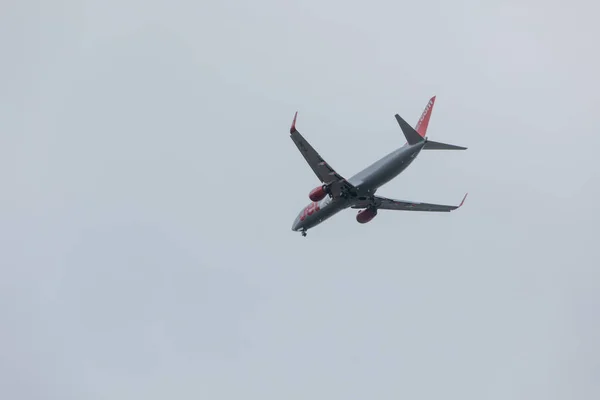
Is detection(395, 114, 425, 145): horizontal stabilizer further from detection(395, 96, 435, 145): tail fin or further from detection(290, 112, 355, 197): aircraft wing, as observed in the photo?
detection(290, 112, 355, 197): aircraft wing

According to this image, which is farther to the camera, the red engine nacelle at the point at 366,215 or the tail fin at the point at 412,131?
the red engine nacelle at the point at 366,215

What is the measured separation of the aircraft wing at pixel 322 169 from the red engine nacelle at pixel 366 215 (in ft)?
19.8

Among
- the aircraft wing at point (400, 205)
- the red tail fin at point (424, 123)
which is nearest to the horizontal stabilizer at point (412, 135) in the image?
the red tail fin at point (424, 123)

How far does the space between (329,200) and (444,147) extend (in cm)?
1206

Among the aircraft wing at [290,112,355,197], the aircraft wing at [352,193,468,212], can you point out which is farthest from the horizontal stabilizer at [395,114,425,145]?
the aircraft wing at [352,193,468,212]

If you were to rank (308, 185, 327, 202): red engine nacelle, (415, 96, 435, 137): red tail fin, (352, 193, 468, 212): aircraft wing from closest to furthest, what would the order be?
(308, 185, 327, 202): red engine nacelle < (415, 96, 435, 137): red tail fin < (352, 193, 468, 212): aircraft wing

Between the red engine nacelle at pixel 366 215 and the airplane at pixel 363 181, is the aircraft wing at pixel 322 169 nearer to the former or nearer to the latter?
the airplane at pixel 363 181

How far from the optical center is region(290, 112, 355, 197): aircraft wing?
3162 inches

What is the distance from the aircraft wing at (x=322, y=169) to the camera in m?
80.3

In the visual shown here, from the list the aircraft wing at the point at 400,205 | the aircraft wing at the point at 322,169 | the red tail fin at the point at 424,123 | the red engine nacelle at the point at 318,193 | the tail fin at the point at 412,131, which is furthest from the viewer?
the aircraft wing at the point at 400,205

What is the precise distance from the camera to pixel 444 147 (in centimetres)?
8112

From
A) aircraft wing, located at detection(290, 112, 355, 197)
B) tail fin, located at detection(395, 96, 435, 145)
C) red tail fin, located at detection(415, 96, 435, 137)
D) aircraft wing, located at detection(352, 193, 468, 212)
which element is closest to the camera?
tail fin, located at detection(395, 96, 435, 145)

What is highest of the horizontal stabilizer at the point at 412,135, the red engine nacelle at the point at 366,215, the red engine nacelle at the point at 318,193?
the red engine nacelle at the point at 366,215

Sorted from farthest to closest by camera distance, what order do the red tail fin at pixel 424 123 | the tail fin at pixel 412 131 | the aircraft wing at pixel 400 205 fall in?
the aircraft wing at pixel 400 205 → the red tail fin at pixel 424 123 → the tail fin at pixel 412 131
